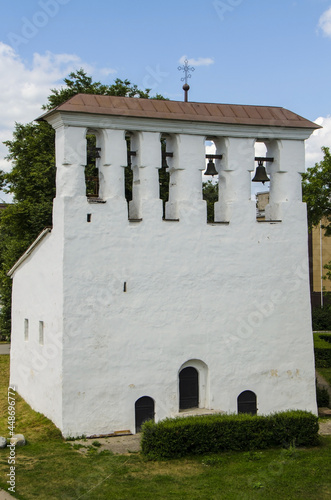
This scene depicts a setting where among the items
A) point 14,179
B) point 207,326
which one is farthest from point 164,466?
point 14,179

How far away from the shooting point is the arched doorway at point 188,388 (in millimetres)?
15195

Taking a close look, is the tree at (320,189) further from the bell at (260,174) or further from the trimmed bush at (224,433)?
the trimmed bush at (224,433)

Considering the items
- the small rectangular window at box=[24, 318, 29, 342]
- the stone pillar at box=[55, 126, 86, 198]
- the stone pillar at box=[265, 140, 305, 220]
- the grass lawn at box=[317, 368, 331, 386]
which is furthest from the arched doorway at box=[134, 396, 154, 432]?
the grass lawn at box=[317, 368, 331, 386]

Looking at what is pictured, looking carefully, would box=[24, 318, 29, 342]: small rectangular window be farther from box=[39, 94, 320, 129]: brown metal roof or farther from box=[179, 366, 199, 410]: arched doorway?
box=[39, 94, 320, 129]: brown metal roof

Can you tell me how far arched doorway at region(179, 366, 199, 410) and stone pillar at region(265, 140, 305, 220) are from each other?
4.75m

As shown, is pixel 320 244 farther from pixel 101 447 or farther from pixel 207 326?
pixel 101 447

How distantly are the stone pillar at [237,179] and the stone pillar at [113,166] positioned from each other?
2.80 m

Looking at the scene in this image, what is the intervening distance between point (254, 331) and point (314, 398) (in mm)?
2558

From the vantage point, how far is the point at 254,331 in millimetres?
15594

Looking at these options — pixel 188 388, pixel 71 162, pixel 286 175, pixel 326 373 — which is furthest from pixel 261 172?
pixel 326 373

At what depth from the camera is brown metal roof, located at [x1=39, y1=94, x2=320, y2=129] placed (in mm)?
14594

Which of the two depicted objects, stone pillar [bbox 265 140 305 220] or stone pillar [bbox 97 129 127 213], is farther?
stone pillar [bbox 265 140 305 220]

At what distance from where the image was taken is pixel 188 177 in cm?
1537

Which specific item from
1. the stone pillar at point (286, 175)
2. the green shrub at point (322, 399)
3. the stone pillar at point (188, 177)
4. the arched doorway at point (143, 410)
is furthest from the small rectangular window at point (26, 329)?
the green shrub at point (322, 399)
